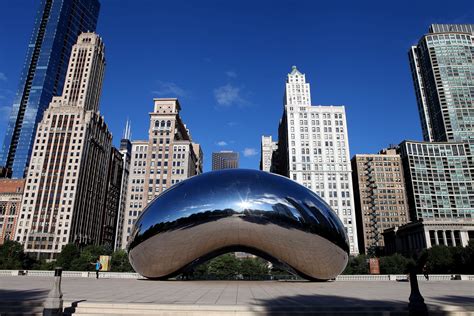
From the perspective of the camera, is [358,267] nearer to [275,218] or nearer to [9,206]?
[275,218]

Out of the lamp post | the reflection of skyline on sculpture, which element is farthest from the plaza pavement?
the reflection of skyline on sculpture

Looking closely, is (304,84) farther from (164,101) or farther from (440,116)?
(440,116)

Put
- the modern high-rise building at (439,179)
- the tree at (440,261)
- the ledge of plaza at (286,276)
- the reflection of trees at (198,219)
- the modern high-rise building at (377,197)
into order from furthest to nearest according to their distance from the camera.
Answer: the modern high-rise building at (377,197) < the modern high-rise building at (439,179) < the tree at (440,261) < the ledge of plaza at (286,276) < the reflection of trees at (198,219)

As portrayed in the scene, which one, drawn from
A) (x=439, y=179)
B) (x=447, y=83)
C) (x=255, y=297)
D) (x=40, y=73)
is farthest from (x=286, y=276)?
(x=40, y=73)

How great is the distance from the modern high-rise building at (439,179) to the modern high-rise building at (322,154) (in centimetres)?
4083

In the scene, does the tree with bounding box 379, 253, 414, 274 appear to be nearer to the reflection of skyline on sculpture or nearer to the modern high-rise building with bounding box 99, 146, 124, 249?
the reflection of skyline on sculpture

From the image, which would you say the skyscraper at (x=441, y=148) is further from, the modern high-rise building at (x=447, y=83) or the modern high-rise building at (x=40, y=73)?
the modern high-rise building at (x=40, y=73)

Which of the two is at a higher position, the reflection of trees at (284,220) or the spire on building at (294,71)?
the spire on building at (294,71)

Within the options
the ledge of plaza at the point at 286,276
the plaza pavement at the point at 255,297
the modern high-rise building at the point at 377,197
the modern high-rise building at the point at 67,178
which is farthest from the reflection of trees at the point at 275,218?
the modern high-rise building at the point at 377,197

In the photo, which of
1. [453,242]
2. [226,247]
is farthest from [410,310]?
[453,242]

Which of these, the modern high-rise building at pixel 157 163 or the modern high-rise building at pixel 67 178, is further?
the modern high-rise building at pixel 157 163

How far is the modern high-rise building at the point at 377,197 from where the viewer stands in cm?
12975

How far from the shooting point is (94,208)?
129 m

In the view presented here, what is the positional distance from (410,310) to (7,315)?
10.9 meters
